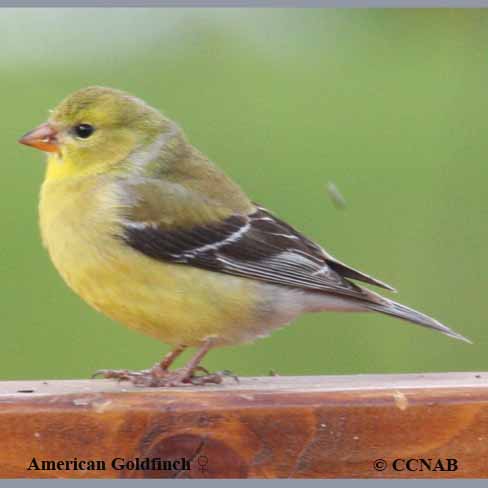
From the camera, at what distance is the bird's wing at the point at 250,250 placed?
16.6 feet

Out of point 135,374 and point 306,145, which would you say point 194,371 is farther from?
point 306,145

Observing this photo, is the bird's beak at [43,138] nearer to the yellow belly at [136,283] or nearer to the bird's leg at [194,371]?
the yellow belly at [136,283]

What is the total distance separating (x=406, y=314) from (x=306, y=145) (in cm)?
173

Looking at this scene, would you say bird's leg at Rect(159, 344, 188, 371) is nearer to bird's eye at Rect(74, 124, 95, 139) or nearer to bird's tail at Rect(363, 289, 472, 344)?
bird's tail at Rect(363, 289, 472, 344)

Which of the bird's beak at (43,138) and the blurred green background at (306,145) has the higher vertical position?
the bird's beak at (43,138)

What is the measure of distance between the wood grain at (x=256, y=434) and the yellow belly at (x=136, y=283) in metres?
0.79

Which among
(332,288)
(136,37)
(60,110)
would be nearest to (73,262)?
(60,110)

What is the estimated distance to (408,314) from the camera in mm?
5203

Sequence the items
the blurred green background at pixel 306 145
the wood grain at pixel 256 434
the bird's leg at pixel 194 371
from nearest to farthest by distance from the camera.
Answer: the wood grain at pixel 256 434
the bird's leg at pixel 194 371
the blurred green background at pixel 306 145

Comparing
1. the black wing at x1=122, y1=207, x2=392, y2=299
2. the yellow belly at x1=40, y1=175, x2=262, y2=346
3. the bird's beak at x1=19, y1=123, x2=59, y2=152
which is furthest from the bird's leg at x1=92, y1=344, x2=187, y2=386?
the bird's beak at x1=19, y1=123, x2=59, y2=152

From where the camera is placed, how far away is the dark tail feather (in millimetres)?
5125

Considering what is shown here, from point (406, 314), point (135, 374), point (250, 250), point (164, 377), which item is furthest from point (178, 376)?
point (406, 314)

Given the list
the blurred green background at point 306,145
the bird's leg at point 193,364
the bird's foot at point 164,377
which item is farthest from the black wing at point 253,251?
the blurred green background at point 306,145

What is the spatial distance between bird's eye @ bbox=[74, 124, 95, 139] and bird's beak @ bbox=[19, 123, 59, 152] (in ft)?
0.29
